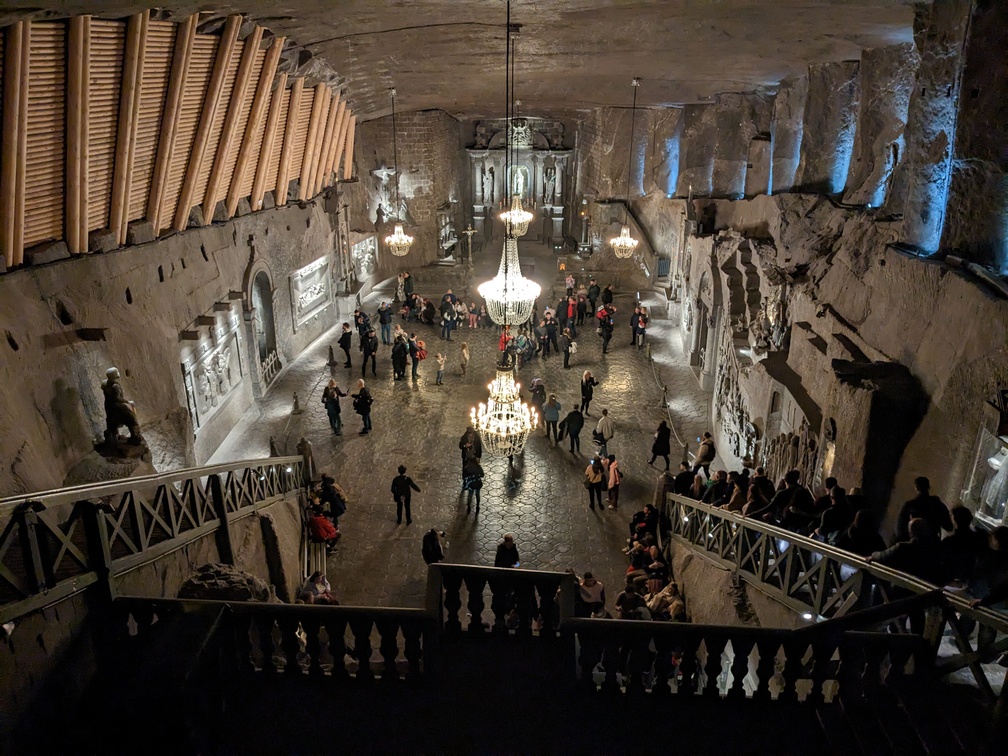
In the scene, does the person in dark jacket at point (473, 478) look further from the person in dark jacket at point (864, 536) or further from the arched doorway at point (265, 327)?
the arched doorway at point (265, 327)

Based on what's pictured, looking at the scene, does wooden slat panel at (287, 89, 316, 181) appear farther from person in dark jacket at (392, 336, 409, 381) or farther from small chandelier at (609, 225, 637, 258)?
small chandelier at (609, 225, 637, 258)

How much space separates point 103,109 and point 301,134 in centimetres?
687

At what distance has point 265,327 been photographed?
15328 mm

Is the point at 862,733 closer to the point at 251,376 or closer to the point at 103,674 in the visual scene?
the point at 103,674

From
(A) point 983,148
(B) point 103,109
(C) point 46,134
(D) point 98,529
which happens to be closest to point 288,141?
(B) point 103,109

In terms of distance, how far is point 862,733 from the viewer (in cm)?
399

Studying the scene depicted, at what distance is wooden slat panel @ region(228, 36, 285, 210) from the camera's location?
33.6 ft

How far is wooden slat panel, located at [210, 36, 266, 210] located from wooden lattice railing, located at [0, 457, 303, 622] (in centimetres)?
545

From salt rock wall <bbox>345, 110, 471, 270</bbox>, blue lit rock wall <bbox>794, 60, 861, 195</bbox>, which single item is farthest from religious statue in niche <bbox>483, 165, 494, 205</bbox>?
blue lit rock wall <bbox>794, 60, 861, 195</bbox>

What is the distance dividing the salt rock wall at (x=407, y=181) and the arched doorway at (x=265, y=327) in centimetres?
664

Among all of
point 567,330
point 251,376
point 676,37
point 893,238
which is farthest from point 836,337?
point 251,376

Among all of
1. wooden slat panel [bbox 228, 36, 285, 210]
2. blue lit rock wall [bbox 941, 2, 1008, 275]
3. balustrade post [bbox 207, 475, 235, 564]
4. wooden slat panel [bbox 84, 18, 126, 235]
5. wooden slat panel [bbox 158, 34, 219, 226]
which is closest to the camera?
balustrade post [bbox 207, 475, 235, 564]

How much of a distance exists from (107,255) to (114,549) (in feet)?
16.1

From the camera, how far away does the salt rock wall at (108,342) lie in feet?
23.2
